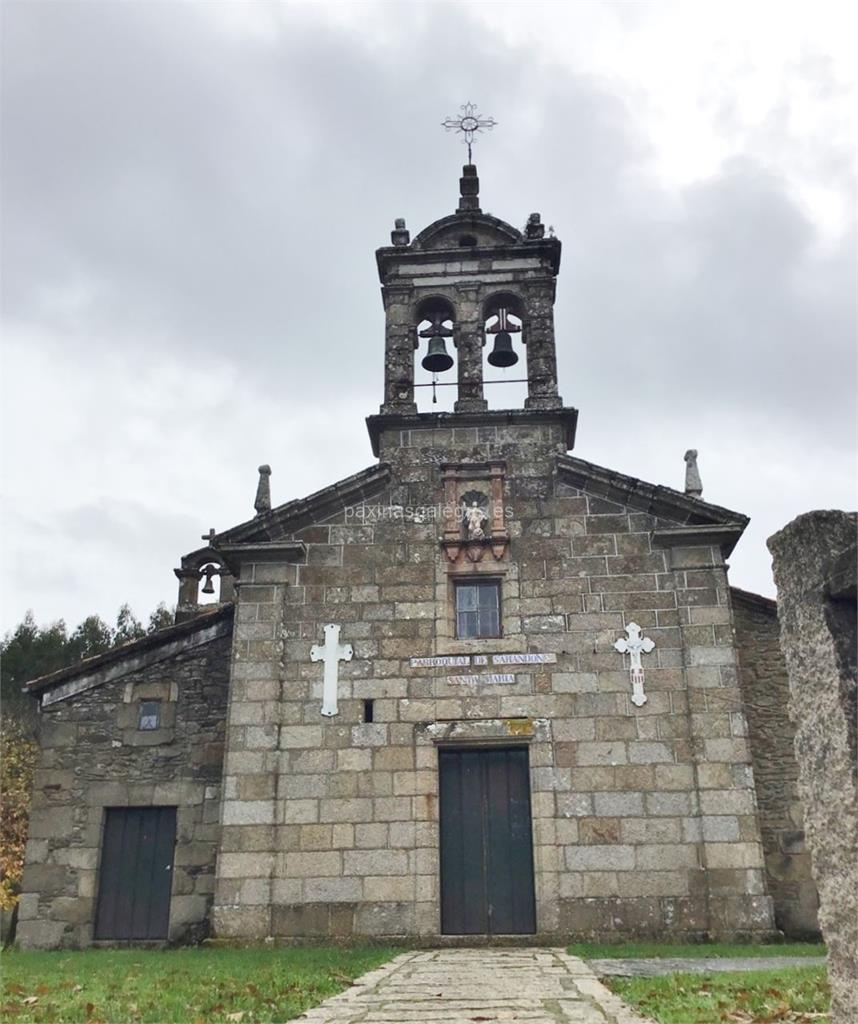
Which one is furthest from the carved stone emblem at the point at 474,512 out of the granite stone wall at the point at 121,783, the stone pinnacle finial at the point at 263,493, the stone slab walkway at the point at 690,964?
the stone slab walkway at the point at 690,964

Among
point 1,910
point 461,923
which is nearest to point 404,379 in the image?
point 461,923

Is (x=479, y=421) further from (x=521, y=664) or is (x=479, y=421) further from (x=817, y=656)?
(x=817, y=656)

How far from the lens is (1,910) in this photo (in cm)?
1742

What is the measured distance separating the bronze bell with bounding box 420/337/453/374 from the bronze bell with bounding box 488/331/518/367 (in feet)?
2.06

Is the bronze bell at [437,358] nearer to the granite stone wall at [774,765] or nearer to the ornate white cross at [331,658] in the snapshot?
the ornate white cross at [331,658]

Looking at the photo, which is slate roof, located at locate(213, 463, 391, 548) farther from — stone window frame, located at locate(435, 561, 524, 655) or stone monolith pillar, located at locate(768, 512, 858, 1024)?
stone monolith pillar, located at locate(768, 512, 858, 1024)

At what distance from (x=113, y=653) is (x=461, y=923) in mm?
5737

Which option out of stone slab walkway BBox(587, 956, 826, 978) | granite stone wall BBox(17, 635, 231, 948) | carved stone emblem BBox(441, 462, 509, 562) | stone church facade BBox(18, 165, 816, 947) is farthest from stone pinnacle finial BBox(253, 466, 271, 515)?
stone slab walkway BBox(587, 956, 826, 978)

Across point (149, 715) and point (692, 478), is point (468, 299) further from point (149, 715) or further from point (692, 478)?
point (149, 715)

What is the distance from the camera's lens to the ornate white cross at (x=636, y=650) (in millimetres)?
11445

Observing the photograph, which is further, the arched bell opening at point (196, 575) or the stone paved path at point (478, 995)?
the arched bell opening at point (196, 575)

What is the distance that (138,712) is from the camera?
1285 centimetres

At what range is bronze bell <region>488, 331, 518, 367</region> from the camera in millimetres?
13883

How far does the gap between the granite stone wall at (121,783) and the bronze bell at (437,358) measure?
4.89m
